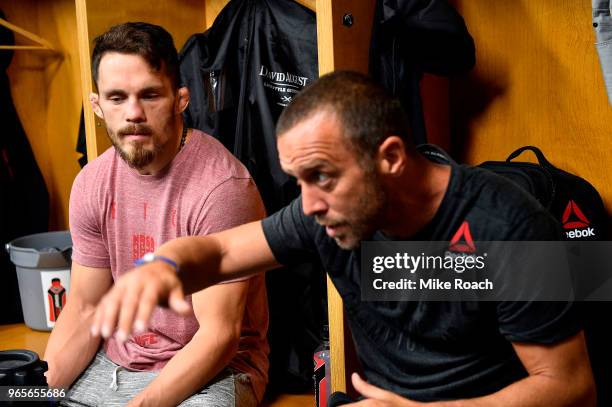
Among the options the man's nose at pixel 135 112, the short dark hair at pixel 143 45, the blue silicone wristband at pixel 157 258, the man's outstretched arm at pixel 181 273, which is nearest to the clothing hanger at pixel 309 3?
the short dark hair at pixel 143 45

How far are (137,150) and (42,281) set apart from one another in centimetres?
99

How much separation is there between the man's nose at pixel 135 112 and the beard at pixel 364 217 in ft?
2.21

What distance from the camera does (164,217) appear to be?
5.52 ft

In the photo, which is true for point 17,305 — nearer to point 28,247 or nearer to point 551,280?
point 28,247

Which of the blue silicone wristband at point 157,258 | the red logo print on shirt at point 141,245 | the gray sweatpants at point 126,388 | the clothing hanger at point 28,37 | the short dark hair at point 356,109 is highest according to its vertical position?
the clothing hanger at point 28,37

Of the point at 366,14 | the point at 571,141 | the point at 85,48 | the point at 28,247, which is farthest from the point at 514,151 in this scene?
the point at 28,247

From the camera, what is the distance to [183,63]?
2324mm

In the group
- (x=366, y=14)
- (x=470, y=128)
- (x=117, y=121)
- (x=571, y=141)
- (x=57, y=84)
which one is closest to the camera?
(x=117, y=121)

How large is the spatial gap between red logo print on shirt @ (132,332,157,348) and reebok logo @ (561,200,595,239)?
1.01 metres

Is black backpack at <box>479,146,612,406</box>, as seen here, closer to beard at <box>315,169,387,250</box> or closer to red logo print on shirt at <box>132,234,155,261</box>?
beard at <box>315,169,387,250</box>

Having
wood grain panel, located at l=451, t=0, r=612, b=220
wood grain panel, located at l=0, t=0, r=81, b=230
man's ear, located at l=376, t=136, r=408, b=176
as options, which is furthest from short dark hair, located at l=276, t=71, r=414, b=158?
wood grain panel, located at l=0, t=0, r=81, b=230

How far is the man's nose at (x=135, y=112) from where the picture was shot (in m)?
1.68

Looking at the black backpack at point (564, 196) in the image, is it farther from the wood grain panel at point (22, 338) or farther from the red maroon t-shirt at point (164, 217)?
the wood grain panel at point (22, 338)

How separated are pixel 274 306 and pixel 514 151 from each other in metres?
0.80
